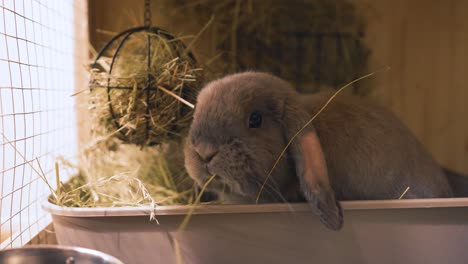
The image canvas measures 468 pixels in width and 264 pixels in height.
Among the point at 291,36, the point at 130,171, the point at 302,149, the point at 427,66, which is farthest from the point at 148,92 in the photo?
the point at 427,66

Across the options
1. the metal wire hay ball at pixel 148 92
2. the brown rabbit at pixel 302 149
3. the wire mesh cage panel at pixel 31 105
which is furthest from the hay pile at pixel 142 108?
the brown rabbit at pixel 302 149

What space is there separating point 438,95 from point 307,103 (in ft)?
4.06

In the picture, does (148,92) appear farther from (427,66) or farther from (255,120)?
(427,66)

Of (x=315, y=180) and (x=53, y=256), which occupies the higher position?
(x=315, y=180)

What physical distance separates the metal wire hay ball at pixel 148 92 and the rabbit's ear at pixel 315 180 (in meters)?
0.46

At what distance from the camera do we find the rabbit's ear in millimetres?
1169

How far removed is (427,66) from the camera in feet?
7.83

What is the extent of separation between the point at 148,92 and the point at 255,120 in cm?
46

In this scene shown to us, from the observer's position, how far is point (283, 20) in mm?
2217

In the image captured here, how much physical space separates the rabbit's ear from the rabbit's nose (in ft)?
0.74

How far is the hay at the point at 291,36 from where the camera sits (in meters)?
2.15

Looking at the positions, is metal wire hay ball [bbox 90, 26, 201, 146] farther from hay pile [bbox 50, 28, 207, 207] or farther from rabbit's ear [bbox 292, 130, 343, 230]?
rabbit's ear [bbox 292, 130, 343, 230]

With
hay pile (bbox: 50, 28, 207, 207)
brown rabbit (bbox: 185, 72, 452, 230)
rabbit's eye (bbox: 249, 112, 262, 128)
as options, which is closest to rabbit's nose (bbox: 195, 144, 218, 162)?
brown rabbit (bbox: 185, 72, 452, 230)

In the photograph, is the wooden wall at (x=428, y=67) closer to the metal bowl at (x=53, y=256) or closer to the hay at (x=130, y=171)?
the hay at (x=130, y=171)
